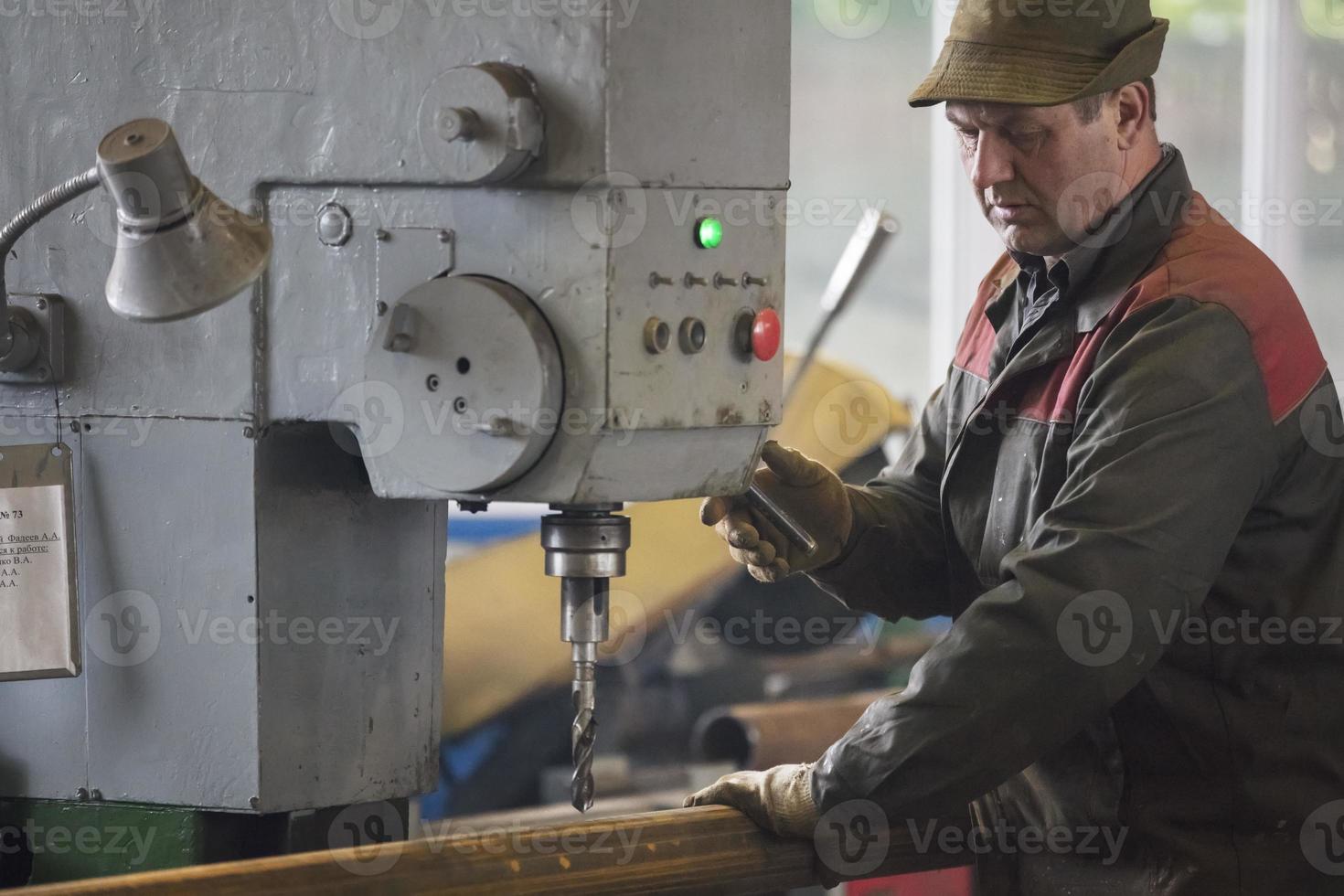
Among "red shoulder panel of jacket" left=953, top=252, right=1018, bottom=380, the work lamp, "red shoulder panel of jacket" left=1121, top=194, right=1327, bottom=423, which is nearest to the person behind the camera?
the work lamp

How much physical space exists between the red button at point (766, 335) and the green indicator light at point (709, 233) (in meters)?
0.08

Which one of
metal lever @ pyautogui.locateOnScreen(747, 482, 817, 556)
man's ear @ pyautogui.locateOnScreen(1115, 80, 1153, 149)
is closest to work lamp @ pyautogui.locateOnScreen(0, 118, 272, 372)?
metal lever @ pyautogui.locateOnScreen(747, 482, 817, 556)

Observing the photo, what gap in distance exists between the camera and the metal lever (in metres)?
1.65

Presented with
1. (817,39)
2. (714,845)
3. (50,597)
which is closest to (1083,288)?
(714,845)

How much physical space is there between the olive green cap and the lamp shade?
80cm

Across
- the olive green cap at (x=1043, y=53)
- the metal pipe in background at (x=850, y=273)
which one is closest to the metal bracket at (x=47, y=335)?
the olive green cap at (x=1043, y=53)

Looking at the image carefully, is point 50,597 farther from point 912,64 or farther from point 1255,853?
point 912,64

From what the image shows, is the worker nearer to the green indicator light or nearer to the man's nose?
the man's nose

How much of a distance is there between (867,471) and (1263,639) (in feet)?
5.46

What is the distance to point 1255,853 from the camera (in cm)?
159

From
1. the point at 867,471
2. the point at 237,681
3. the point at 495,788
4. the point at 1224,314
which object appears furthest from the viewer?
the point at 867,471

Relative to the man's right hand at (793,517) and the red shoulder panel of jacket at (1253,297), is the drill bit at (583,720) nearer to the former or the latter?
the man's right hand at (793,517)

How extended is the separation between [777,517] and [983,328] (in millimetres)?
456

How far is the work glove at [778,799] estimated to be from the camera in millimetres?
1521
